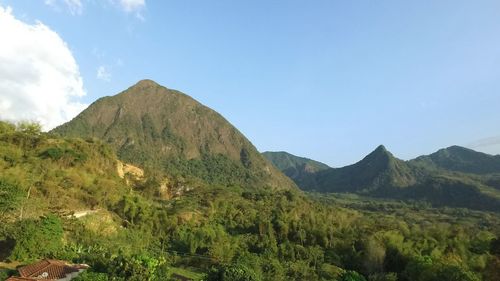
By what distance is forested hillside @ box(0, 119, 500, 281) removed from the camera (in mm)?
21344

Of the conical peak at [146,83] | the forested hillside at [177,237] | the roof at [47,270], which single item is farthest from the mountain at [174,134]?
the roof at [47,270]

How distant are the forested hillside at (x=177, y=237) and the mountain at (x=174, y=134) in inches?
2079

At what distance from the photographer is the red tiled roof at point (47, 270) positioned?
58.5ft

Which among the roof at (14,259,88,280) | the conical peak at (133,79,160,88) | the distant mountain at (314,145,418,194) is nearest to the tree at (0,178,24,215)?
the roof at (14,259,88,280)

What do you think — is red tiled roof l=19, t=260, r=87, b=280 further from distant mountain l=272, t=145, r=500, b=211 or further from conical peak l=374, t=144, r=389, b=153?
conical peak l=374, t=144, r=389, b=153

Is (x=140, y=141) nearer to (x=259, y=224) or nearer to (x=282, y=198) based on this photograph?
(x=282, y=198)

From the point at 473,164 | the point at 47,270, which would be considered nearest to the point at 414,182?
the point at 473,164

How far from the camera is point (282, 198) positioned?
57594 mm

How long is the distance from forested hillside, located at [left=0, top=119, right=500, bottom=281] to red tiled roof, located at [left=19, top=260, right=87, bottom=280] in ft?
2.82

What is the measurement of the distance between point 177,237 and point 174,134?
8939 centimetres

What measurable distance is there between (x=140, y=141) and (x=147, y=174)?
54.8 meters

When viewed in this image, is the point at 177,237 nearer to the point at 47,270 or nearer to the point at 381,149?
the point at 47,270

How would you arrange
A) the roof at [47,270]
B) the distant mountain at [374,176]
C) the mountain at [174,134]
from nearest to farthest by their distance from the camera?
the roof at [47,270] → the mountain at [174,134] → the distant mountain at [374,176]

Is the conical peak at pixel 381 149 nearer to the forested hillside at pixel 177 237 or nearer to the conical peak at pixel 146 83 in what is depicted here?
the conical peak at pixel 146 83
